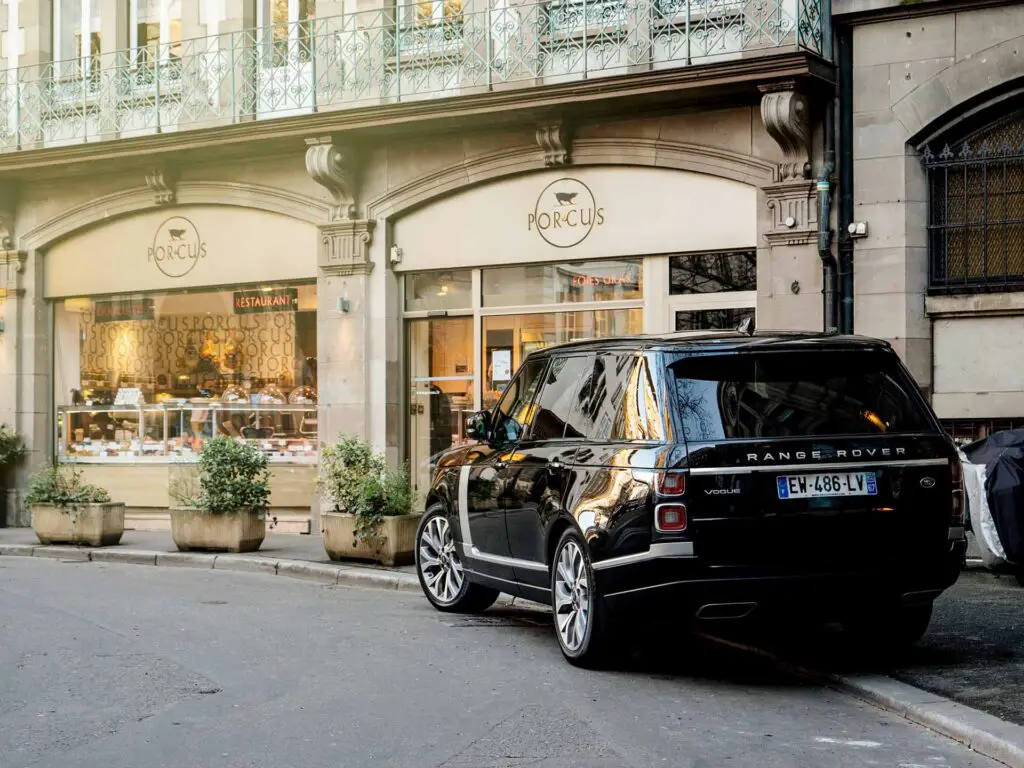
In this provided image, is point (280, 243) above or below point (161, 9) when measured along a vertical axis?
below

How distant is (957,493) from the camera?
7699mm

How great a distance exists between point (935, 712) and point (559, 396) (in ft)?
10.4

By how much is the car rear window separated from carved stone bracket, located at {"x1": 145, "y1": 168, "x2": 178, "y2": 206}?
1236 centimetres

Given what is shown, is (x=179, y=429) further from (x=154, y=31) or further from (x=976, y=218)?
(x=976, y=218)

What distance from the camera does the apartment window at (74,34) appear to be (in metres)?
19.7

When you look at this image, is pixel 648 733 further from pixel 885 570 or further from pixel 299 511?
pixel 299 511

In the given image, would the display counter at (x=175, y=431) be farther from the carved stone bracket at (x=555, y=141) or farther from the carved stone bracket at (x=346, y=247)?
the carved stone bracket at (x=555, y=141)

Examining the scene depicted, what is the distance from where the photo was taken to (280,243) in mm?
18125

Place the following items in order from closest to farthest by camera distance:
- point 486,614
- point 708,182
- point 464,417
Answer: point 486,614 → point 708,182 → point 464,417

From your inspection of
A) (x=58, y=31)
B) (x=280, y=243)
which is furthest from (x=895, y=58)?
(x=58, y=31)

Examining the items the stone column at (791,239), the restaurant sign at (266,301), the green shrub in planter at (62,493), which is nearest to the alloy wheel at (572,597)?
the stone column at (791,239)

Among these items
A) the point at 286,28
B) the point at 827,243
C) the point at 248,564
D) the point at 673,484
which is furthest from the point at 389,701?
the point at 286,28

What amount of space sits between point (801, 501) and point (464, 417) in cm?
994

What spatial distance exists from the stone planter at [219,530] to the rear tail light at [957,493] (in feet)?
29.1
